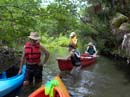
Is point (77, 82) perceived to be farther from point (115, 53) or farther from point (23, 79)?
point (115, 53)

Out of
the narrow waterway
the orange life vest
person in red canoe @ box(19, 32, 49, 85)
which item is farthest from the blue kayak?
the orange life vest

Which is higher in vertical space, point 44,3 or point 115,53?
point 44,3

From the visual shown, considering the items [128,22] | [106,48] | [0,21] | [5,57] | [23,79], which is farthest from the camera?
[106,48]

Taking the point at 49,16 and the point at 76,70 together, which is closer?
the point at 49,16

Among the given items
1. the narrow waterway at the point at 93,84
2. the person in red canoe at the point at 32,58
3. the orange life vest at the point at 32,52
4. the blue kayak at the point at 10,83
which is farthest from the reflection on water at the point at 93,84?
the orange life vest at the point at 32,52

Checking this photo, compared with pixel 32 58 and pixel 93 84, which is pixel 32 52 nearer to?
pixel 32 58

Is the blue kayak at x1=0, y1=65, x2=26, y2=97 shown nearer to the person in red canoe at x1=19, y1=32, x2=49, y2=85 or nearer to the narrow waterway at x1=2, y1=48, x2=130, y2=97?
the person in red canoe at x1=19, y1=32, x2=49, y2=85

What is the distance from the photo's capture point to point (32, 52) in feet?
31.3

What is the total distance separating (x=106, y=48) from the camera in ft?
98.9

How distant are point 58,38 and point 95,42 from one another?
27.8m

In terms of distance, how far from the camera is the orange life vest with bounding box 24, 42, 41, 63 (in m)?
9.51

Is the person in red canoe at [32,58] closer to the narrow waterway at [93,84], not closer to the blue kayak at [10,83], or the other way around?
the blue kayak at [10,83]

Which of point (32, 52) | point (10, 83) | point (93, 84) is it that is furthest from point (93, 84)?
point (10, 83)

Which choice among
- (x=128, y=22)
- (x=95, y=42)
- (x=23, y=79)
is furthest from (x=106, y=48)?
(x=23, y=79)
